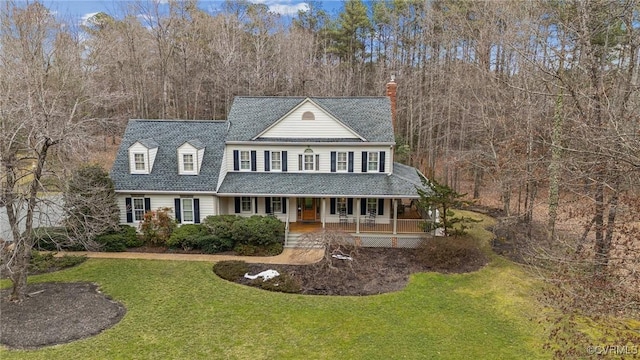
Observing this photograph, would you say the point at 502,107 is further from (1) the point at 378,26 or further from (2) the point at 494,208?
(1) the point at 378,26

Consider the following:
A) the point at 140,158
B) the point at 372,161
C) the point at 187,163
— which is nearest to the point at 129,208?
the point at 140,158

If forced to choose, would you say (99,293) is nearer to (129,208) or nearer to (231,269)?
(231,269)

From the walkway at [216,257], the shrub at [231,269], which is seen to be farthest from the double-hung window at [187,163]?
the shrub at [231,269]

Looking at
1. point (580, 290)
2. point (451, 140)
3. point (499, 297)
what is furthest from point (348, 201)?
point (451, 140)

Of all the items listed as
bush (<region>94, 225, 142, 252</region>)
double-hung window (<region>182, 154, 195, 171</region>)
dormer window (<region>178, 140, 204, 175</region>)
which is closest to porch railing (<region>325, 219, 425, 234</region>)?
dormer window (<region>178, 140, 204, 175</region>)

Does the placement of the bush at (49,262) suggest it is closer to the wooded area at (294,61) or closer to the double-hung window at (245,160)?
the double-hung window at (245,160)

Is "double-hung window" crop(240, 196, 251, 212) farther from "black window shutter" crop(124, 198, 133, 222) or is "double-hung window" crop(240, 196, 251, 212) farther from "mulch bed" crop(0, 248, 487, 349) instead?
"black window shutter" crop(124, 198, 133, 222)
